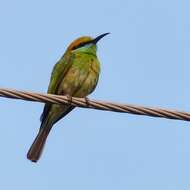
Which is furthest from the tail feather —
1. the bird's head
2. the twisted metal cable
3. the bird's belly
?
the twisted metal cable

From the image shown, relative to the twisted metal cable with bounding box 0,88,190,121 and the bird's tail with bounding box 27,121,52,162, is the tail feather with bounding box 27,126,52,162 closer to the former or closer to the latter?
the bird's tail with bounding box 27,121,52,162

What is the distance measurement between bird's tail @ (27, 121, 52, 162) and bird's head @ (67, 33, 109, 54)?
798mm

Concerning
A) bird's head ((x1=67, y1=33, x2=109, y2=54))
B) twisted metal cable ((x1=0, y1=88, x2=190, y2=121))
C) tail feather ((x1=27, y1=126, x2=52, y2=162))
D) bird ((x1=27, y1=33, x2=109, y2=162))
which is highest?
bird's head ((x1=67, y1=33, x2=109, y2=54))

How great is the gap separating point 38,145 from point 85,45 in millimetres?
1065

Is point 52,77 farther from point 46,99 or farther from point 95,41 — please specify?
point 46,99

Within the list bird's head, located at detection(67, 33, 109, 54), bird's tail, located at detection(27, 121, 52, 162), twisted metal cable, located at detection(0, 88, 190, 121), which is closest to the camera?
twisted metal cable, located at detection(0, 88, 190, 121)

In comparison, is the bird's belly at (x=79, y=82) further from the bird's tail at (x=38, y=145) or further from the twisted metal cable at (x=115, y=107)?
the twisted metal cable at (x=115, y=107)

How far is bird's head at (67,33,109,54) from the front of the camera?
6.19 metres

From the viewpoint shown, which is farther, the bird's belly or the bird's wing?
the bird's wing

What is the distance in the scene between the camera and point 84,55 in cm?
608

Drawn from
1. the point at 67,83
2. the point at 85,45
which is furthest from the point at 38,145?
the point at 85,45

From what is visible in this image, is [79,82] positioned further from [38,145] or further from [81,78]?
[38,145]

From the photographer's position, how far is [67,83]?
5840 millimetres

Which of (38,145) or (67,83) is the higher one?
(67,83)
